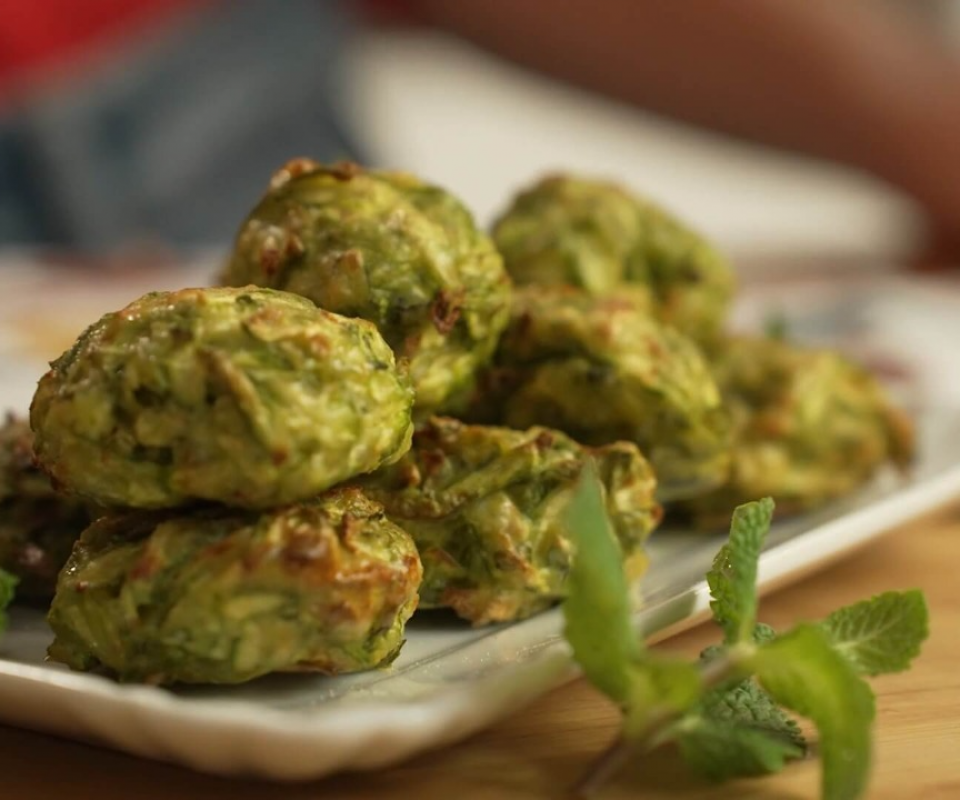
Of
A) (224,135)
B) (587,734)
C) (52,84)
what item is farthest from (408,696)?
(224,135)

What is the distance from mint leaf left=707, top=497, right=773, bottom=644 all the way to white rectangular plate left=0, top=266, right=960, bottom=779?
11 cm

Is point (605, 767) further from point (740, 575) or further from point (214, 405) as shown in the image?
point (214, 405)

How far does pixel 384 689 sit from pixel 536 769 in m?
0.18

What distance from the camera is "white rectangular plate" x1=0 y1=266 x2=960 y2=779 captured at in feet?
3.74

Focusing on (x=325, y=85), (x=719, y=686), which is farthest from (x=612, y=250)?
(x=325, y=85)

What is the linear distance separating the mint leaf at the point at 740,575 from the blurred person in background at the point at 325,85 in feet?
11.8

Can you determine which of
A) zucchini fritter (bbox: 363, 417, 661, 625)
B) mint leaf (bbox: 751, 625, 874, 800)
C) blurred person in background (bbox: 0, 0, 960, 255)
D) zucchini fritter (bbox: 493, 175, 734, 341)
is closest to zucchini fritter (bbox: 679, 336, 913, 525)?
zucchini fritter (bbox: 493, 175, 734, 341)

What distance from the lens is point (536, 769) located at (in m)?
1.29

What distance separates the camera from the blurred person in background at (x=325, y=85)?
181 inches

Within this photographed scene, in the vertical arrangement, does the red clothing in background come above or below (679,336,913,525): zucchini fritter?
above

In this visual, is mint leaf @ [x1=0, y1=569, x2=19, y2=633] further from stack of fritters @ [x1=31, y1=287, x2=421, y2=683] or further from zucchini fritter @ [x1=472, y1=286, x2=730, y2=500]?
zucchini fritter @ [x1=472, y1=286, x2=730, y2=500]

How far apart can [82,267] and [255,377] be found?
10.0 feet

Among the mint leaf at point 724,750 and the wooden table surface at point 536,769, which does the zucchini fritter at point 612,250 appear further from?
the mint leaf at point 724,750

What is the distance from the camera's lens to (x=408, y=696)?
1.35 metres
